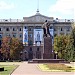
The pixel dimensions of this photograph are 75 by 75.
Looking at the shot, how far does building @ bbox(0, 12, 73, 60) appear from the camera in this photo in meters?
118

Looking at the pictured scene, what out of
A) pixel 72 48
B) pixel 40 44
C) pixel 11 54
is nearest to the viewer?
pixel 72 48

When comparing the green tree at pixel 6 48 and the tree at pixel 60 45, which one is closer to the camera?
the tree at pixel 60 45

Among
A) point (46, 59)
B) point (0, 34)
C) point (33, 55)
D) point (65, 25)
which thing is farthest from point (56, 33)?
point (46, 59)

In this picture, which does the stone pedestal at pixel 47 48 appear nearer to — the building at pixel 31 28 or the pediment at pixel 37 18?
the building at pixel 31 28

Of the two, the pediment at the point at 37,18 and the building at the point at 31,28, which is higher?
the pediment at the point at 37,18

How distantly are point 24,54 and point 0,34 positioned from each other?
1193cm

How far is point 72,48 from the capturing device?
230ft

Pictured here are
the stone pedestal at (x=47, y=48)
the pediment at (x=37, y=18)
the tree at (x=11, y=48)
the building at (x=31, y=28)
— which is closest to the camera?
the stone pedestal at (x=47, y=48)

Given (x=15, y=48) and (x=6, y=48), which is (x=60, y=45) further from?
(x=6, y=48)

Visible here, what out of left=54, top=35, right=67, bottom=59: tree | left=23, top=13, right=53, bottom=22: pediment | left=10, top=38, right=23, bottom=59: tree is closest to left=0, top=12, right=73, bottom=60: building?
left=23, top=13, right=53, bottom=22: pediment

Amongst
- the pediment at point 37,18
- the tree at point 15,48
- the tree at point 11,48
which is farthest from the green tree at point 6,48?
the pediment at point 37,18

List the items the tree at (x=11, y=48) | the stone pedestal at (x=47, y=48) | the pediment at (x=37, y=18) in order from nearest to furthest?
1. the stone pedestal at (x=47, y=48)
2. the tree at (x=11, y=48)
3. the pediment at (x=37, y=18)

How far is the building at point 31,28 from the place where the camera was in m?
118

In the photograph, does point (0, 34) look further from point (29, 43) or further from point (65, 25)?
point (65, 25)
